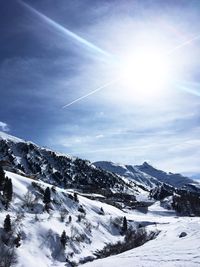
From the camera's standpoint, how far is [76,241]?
69.1 metres

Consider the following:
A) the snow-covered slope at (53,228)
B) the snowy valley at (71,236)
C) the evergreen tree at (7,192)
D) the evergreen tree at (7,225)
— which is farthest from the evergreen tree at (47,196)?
the evergreen tree at (7,225)

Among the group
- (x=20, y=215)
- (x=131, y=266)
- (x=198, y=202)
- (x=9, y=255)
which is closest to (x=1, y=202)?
(x=20, y=215)

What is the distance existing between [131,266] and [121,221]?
59053 millimetres

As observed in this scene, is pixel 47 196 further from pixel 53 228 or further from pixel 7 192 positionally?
pixel 53 228

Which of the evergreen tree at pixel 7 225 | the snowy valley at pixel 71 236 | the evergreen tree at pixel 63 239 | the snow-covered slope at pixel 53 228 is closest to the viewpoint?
the snowy valley at pixel 71 236

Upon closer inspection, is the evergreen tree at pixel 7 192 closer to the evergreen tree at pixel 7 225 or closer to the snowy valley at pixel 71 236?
the snowy valley at pixel 71 236

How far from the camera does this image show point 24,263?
166ft

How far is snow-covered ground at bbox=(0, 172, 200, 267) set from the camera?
4708cm

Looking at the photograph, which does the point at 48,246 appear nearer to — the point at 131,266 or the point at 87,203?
the point at 131,266

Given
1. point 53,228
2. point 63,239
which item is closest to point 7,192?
point 53,228

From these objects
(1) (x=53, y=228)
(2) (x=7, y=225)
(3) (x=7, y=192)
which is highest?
(3) (x=7, y=192)

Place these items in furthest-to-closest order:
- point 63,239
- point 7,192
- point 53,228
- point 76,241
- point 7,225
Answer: point 7,192, point 76,241, point 53,228, point 63,239, point 7,225

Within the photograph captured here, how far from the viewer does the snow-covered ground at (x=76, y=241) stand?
154 feet

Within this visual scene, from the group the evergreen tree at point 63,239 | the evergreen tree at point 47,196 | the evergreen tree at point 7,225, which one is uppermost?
the evergreen tree at point 47,196
